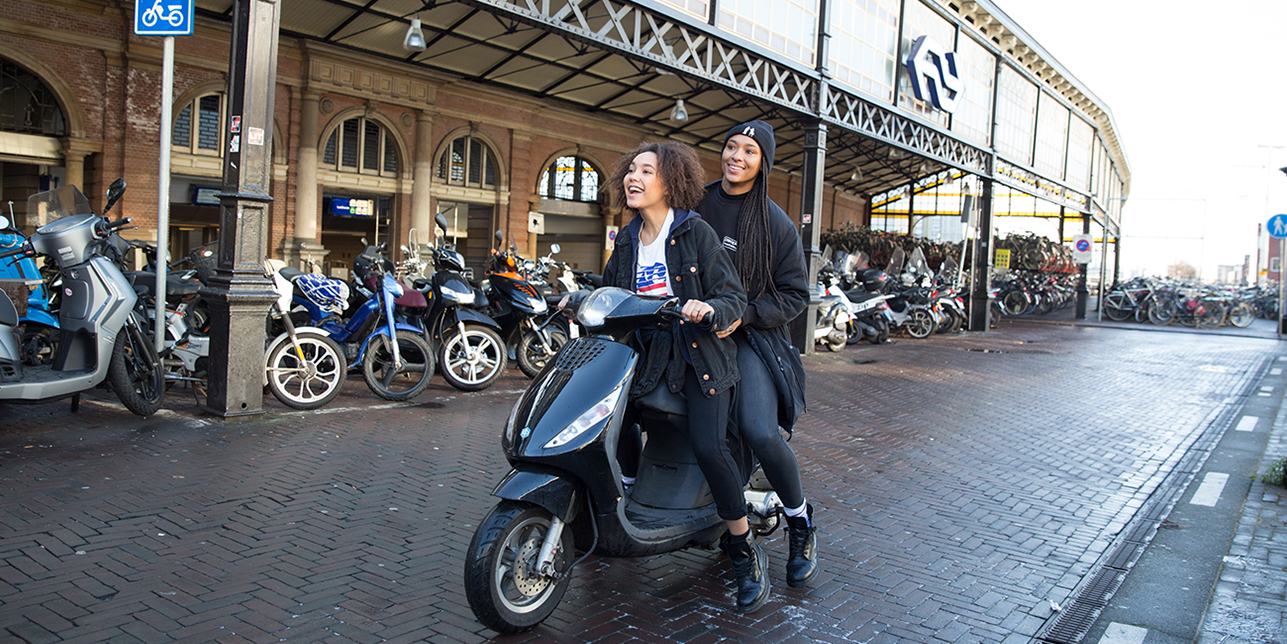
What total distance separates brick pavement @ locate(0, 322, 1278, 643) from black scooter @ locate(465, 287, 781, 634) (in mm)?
237

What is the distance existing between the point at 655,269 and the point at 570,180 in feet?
70.5

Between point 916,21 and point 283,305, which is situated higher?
point 916,21

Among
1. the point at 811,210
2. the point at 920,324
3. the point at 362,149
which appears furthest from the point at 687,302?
the point at 362,149

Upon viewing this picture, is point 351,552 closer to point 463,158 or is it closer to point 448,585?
point 448,585

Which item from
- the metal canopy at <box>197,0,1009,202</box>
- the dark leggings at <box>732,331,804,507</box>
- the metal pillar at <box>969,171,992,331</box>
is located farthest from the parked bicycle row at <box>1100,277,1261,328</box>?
the dark leggings at <box>732,331,804,507</box>

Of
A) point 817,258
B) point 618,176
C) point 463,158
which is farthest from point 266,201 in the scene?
point 463,158

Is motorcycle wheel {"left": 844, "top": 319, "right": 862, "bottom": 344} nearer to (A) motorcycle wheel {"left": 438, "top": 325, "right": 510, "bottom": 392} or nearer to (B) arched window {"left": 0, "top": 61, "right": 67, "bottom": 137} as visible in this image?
(A) motorcycle wheel {"left": 438, "top": 325, "right": 510, "bottom": 392}

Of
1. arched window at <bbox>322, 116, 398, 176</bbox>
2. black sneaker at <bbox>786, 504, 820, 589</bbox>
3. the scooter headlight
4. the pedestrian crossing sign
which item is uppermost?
arched window at <bbox>322, 116, 398, 176</bbox>

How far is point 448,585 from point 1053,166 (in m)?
27.6

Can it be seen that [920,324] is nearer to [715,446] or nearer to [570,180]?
[570,180]

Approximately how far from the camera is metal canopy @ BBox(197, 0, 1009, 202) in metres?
11.3

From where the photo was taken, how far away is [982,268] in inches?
845

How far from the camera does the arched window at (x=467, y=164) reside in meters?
20.8

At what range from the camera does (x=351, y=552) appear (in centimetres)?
361
